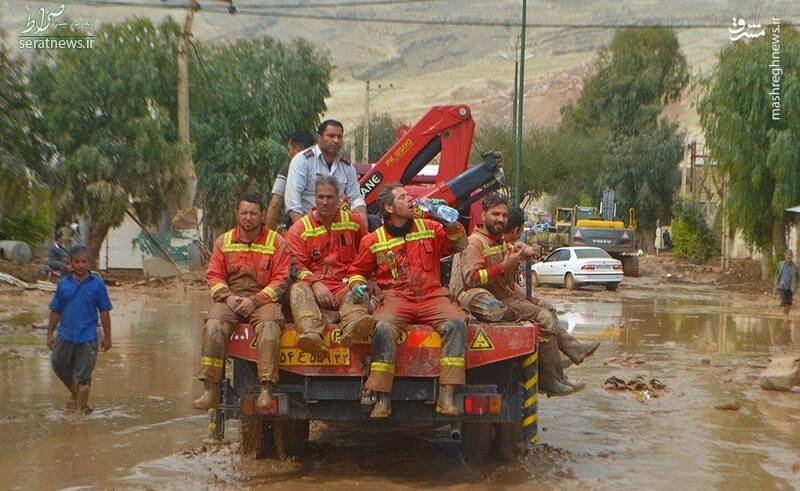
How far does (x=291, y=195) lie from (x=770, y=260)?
94.7ft

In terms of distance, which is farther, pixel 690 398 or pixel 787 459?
pixel 690 398

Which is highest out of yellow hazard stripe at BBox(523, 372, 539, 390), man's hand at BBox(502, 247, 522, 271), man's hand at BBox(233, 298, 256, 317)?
man's hand at BBox(502, 247, 522, 271)

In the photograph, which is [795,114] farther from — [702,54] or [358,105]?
[702,54]

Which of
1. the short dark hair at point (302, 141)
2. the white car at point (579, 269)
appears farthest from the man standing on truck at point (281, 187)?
the white car at point (579, 269)

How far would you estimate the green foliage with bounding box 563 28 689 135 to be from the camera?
75.8m

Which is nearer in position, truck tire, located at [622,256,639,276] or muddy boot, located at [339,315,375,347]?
muddy boot, located at [339,315,375,347]

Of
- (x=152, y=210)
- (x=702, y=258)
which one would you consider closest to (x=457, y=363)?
(x=152, y=210)

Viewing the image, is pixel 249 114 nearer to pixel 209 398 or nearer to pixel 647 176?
pixel 209 398

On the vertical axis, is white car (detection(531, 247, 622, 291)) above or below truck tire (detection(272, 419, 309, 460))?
above

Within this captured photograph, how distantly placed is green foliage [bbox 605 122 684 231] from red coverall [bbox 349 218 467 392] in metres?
60.0

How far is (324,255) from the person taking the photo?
8430 millimetres

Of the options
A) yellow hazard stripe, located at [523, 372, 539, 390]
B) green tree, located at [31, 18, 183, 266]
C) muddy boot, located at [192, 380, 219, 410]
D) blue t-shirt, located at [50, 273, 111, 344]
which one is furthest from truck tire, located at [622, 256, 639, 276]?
muddy boot, located at [192, 380, 219, 410]

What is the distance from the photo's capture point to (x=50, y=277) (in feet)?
84.0

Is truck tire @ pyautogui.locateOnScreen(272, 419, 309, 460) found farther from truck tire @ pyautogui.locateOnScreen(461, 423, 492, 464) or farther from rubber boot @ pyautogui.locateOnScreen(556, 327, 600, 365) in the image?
rubber boot @ pyautogui.locateOnScreen(556, 327, 600, 365)
